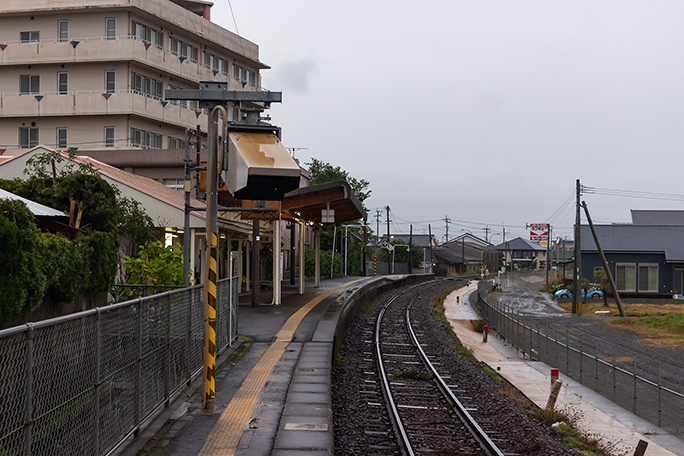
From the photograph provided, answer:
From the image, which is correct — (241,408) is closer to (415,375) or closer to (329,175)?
(415,375)

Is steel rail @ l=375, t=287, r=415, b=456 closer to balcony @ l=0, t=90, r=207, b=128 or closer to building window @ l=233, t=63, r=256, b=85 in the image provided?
balcony @ l=0, t=90, r=207, b=128

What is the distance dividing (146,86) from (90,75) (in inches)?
138

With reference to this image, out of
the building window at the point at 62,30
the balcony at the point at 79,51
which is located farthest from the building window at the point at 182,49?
the building window at the point at 62,30

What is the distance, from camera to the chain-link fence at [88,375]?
5410mm

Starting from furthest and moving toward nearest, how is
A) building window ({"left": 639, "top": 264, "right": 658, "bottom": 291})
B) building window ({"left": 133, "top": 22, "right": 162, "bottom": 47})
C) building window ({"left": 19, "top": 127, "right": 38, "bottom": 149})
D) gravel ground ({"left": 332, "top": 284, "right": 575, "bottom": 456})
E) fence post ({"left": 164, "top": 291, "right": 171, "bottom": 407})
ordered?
building window ({"left": 639, "top": 264, "right": 658, "bottom": 291}) < building window ({"left": 19, "top": 127, "right": 38, "bottom": 149}) < building window ({"left": 133, "top": 22, "right": 162, "bottom": 47}) < gravel ground ({"left": 332, "top": 284, "right": 575, "bottom": 456}) < fence post ({"left": 164, "top": 291, "right": 171, "bottom": 407})

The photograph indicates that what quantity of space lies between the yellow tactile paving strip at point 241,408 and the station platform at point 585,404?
6.10 meters

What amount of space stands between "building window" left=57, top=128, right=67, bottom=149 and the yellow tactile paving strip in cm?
3287

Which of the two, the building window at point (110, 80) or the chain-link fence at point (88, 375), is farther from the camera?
the building window at point (110, 80)

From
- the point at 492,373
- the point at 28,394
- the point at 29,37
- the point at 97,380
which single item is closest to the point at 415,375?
the point at 492,373

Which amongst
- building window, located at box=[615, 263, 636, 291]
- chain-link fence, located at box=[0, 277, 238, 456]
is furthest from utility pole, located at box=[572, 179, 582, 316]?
chain-link fence, located at box=[0, 277, 238, 456]

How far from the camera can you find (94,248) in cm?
1636

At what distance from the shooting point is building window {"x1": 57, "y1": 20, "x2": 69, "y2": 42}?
4547cm

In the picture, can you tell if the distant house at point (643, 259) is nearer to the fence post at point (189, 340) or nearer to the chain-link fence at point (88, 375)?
the fence post at point (189, 340)

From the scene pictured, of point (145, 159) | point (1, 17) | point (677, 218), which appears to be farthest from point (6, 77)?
point (677, 218)
